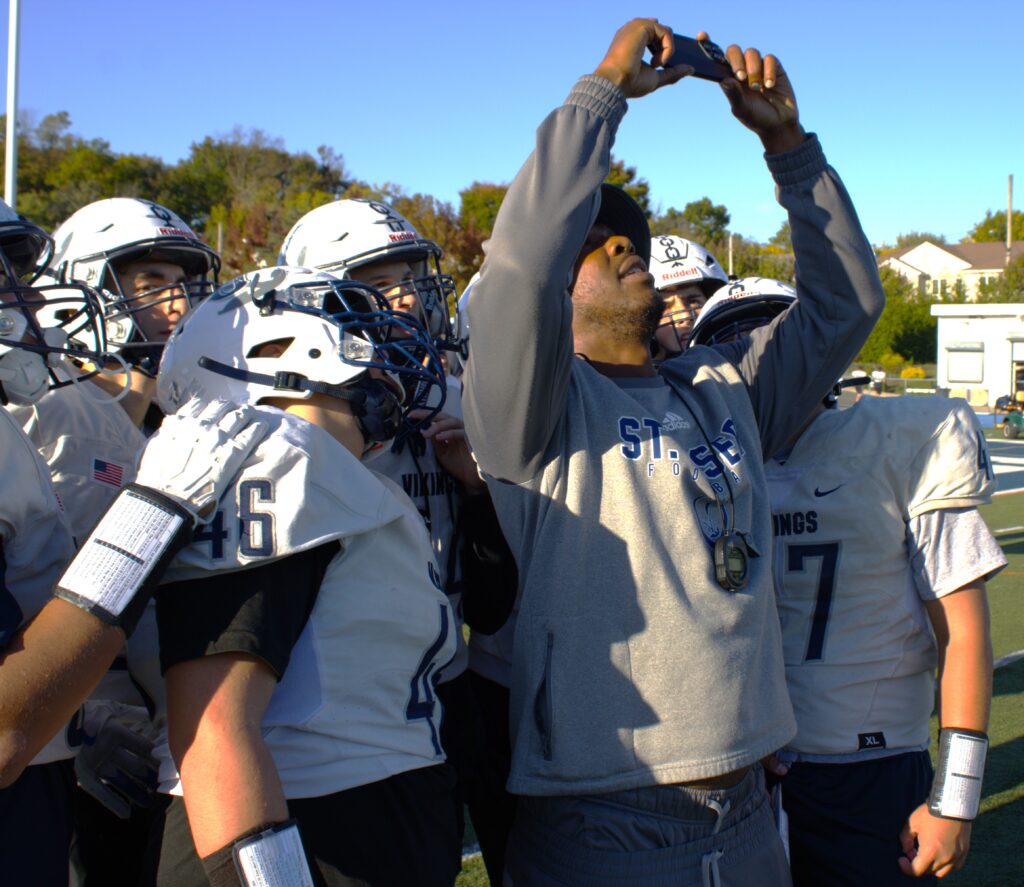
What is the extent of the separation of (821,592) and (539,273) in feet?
3.78

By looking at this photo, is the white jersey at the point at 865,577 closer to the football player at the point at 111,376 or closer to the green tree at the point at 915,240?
the football player at the point at 111,376

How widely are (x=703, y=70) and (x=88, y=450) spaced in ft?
5.71

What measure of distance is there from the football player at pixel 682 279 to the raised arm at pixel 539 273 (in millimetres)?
1957

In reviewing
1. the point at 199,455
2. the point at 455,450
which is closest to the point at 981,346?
the point at 455,450

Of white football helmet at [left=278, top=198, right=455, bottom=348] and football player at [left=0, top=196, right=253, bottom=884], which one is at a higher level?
white football helmet at [left=278, top=198, right=455, bottom=348]

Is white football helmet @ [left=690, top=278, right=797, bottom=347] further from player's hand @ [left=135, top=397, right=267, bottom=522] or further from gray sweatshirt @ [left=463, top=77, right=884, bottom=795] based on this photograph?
player's hand @ [left=135, top=397, right=267, bottom=522]

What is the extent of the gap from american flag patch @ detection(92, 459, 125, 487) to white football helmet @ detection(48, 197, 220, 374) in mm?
544

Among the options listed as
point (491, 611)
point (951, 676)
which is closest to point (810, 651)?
point (951, 676)

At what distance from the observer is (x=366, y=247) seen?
3.12 m

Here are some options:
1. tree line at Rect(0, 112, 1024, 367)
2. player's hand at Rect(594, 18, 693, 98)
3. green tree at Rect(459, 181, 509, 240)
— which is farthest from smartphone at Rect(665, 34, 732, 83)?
green tree at Rect(459, 181, 509, 240)

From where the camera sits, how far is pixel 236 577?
1.57 m

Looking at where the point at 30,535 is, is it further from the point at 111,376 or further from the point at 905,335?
the point at 905,335

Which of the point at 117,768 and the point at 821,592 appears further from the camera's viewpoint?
the point at 821,592

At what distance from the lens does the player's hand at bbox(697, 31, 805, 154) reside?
2.40 meters
